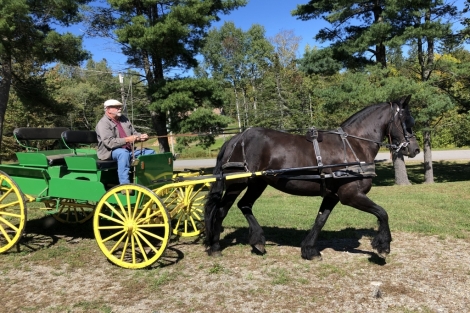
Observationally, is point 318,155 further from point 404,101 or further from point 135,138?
point 135,138

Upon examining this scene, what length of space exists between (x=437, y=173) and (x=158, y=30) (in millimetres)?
15555

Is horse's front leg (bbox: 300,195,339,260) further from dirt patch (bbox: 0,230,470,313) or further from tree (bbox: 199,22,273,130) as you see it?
tree (bbox: 199,22,273,130)

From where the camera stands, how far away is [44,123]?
26.6 meters

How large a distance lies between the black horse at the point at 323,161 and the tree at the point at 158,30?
915 centimetres

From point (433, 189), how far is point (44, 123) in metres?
25.0

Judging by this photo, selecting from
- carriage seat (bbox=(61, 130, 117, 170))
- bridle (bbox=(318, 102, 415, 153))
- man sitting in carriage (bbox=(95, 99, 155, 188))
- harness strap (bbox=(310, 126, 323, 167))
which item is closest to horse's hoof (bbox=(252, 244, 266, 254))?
harness strap (bbox=(310, 126, 323, 167))

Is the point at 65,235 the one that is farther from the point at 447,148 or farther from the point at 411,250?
the point at 447,148

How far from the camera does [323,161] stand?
16.0 ft

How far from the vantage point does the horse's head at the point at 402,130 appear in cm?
487

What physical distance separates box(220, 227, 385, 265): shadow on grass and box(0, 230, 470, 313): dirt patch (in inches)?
2.1

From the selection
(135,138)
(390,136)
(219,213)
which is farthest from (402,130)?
(135,138)

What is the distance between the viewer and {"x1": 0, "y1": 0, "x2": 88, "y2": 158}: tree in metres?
11.0

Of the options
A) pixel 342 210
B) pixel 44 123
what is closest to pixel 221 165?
pixel 342 210

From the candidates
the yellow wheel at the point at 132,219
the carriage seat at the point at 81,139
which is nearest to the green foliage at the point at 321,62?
the carriage seat at the point at 81,139
